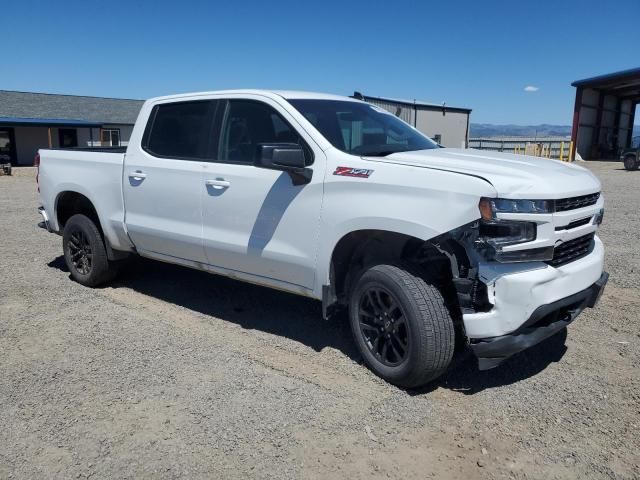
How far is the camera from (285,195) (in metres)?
4.07

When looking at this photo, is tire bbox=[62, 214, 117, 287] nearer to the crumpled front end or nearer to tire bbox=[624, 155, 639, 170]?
the crumpled front end

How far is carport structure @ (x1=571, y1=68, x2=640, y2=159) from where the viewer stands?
33656mm

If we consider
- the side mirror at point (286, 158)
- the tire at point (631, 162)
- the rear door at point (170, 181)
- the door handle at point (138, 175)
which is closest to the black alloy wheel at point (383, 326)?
the side mirror at point (286, 158)

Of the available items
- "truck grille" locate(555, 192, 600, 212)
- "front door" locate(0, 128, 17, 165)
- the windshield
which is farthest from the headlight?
"front door" locate(0, 128, 17, 165)

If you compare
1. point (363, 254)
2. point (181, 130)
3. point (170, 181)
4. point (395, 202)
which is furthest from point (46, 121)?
point (395, 202)

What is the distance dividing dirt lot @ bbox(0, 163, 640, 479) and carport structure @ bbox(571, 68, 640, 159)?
109ft

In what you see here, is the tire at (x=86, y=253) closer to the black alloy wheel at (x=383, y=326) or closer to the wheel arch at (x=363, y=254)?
the wheel arch at (x=363, y=254)

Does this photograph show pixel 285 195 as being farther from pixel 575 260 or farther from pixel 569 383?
pixel 569 383

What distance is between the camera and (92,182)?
5.60 m

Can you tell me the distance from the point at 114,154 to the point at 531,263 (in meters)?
4.09

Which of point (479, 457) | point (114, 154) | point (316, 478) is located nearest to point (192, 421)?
point (316, 478)

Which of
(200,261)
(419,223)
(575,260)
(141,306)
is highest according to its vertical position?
(419,223)

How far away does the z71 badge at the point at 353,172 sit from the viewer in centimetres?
367

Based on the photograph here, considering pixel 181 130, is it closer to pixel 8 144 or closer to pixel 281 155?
pixel 281 155
